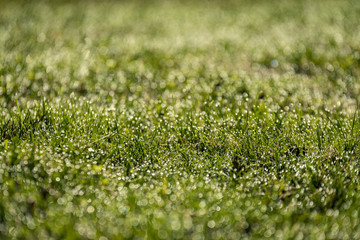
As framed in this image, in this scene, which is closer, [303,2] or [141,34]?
[141,34]

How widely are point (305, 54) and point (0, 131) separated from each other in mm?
3229

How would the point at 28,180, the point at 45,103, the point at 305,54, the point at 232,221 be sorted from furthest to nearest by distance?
1. the point at 305,54
2. the point at 45,103
3. the point at 28,180
4. the point at 232,221

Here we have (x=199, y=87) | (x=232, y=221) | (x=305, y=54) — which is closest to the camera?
(x=232, y=221)

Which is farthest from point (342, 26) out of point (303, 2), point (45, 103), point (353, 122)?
point (45, 103)

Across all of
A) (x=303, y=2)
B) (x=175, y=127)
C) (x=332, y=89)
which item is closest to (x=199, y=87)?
(x=175, y=127)

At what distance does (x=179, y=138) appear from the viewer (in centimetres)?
243

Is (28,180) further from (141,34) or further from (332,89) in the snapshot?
(141,34)

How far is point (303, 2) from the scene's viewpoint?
23.2 feet

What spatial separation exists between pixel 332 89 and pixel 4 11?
5.30 meters

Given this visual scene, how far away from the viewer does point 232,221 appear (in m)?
1.74

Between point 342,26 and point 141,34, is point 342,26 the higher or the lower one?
the higher one

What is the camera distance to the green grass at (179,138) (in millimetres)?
1759

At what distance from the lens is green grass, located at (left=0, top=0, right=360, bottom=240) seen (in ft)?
5.77

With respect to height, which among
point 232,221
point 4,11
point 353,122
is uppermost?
point 353,122
